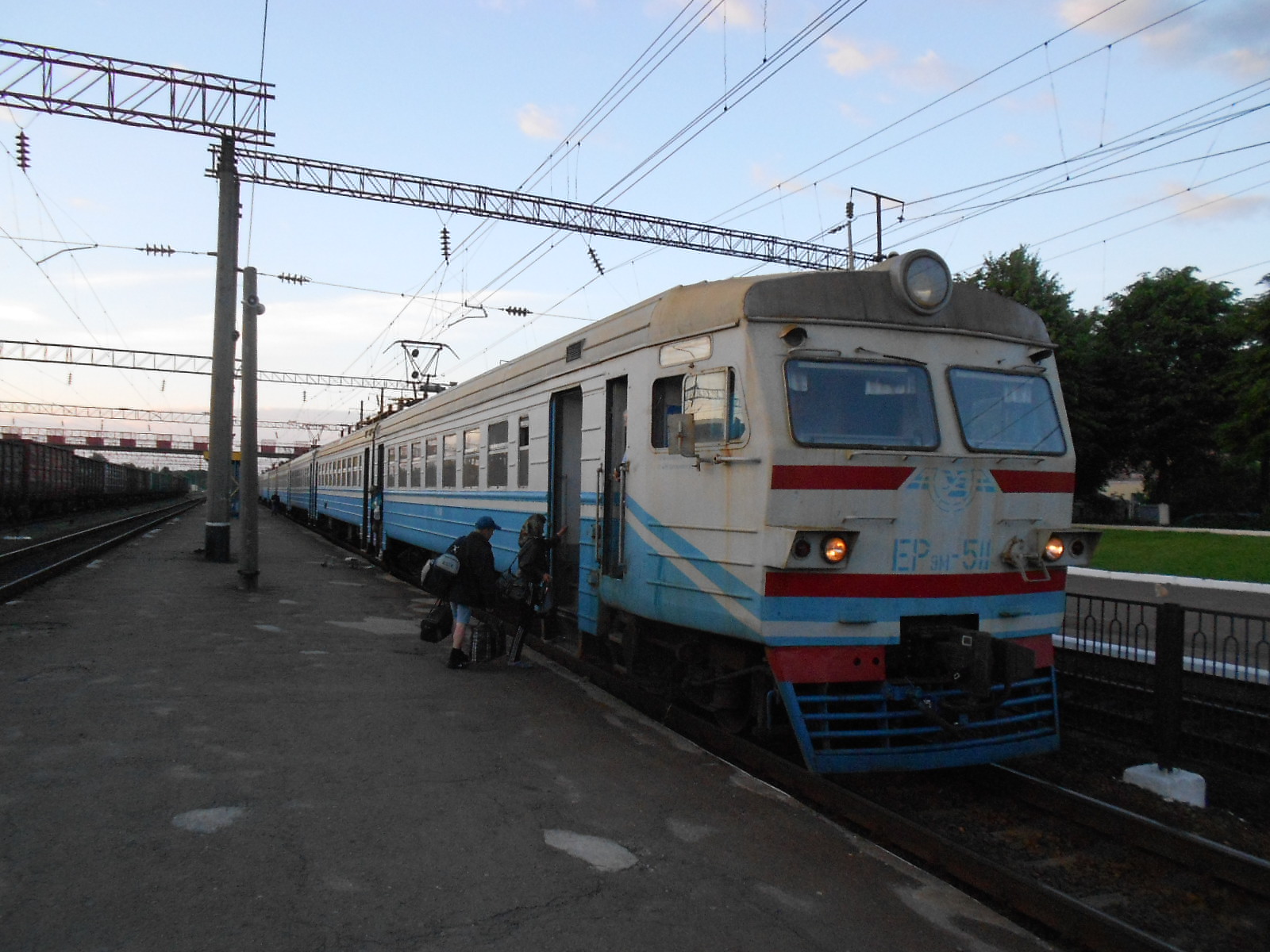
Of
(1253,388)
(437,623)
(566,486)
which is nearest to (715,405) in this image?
(566,486)

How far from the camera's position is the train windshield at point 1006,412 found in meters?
6.20

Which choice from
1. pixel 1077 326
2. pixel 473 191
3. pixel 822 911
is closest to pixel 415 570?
pixel 473 191

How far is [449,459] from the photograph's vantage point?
13.3 metres

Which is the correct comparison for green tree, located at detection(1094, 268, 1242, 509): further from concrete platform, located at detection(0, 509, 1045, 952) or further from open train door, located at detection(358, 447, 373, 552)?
concrete platform, located at detection(0, 509, 1045, 952)

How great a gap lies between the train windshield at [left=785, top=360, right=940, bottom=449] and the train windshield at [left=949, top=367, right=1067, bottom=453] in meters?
0.28

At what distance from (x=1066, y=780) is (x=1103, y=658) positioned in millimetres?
2085

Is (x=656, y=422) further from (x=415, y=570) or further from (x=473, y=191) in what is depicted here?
(x=473, y=191)

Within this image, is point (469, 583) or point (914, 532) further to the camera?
point (469, 583)

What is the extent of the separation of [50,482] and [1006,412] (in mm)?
43161

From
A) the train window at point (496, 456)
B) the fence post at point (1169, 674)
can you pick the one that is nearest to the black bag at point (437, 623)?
the train window at point (496, 456)

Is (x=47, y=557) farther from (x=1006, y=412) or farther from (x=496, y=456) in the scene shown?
(x=1006, y=412)

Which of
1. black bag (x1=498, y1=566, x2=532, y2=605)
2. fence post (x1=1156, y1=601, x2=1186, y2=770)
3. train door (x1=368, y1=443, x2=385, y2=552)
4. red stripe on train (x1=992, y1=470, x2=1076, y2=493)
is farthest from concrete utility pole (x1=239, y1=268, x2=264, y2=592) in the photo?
fence post (x1=1156, y1=601, x2=1186, y2=770)

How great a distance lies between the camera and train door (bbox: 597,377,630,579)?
7.56 metres

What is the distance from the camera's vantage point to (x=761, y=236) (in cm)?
2336
